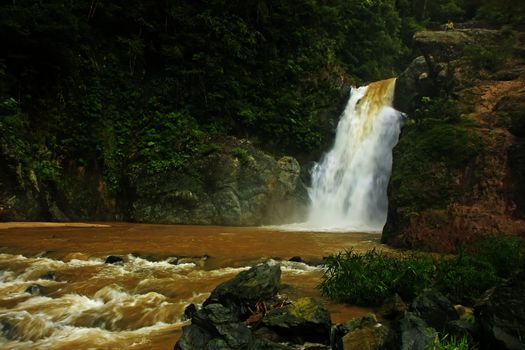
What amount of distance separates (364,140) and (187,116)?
318 inches

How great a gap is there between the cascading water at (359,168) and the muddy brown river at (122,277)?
4724 millimetres

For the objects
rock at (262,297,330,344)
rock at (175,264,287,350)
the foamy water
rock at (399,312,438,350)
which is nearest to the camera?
rock at (399,312,438,350)

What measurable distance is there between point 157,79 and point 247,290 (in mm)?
16239

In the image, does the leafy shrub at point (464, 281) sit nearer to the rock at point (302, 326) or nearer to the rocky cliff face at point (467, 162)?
the rock at point (302, 326)

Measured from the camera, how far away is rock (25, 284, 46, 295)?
270 inches

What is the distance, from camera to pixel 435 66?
16.4 meters

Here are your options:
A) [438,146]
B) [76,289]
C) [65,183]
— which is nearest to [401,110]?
[438,146]

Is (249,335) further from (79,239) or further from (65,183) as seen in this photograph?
(65,183)

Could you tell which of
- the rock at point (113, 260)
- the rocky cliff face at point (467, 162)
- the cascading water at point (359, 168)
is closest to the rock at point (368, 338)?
the rock at point (113, 260)

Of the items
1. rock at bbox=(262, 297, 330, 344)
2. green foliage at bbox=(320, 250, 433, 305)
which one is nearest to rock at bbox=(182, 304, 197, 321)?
rock at bbox=(262, 297, 330, 344)

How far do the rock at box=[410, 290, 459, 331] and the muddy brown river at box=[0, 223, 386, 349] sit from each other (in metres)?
1.07

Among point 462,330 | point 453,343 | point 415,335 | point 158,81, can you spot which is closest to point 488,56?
point 462,330

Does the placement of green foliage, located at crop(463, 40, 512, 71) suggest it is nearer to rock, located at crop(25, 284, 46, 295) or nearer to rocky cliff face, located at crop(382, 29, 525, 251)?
rocky cliff face, located at crop(382, 29, 525, 251)

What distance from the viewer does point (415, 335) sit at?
3664 millimetres
